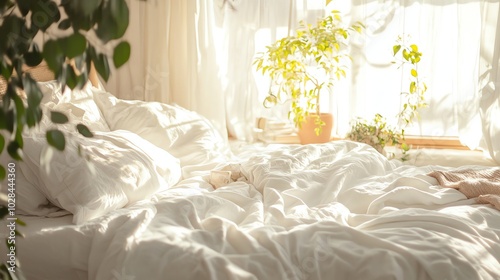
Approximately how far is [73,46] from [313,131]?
3.40 m

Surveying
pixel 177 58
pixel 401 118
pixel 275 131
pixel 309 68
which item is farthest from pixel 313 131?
pixel 177 58

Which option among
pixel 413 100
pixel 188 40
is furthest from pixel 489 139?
pixel 188 40

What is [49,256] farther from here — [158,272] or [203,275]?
[203,275]

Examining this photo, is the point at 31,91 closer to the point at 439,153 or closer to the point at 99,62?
the point at 99,62

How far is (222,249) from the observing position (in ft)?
5.84

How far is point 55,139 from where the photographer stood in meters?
0.69

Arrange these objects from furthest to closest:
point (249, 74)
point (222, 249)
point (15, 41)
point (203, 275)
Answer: point (249, 74)
point (222, 249)
point (203, 275)
point (15, 41)

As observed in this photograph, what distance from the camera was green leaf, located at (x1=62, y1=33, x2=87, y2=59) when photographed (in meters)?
0.62

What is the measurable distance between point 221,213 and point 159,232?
1.04 ft

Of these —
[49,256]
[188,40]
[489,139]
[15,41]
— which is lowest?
[49,256]

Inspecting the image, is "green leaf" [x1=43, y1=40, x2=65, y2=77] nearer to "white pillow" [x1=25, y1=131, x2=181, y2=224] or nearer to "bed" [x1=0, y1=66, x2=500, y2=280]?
"bed" [x1=0, y1=66, x2=500, y2=280]

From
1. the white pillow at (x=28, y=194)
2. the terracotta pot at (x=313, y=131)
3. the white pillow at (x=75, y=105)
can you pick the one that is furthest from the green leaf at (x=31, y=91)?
the terracotta pot at (x=313, y=131)

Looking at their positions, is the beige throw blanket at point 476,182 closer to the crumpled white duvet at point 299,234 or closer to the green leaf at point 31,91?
the crumpled white duvet at point 299,234

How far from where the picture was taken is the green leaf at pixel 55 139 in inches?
26.9
